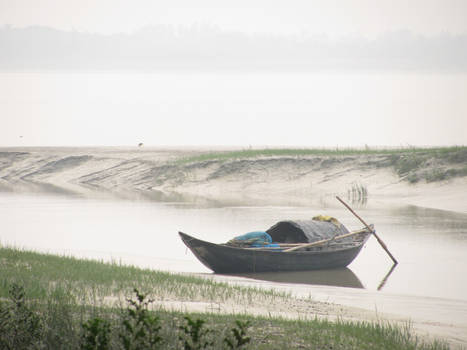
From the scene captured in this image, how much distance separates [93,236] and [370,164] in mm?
24634

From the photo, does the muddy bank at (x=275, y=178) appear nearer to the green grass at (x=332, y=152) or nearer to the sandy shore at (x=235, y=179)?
the sandy shore at (x=235, y=179)

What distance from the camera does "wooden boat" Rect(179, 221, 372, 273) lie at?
16.5 meters

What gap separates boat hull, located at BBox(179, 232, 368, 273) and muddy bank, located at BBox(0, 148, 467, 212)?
1845 cm

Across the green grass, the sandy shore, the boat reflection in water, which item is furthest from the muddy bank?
the boat reflection in water

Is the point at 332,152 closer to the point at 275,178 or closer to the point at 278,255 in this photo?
the point at 275,178

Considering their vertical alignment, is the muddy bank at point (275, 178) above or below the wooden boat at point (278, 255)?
above

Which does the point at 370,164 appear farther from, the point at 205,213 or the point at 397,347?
the point at 397,347

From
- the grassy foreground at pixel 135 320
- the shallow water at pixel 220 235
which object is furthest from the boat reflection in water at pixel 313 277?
the grassy foreground at pixel 135 320

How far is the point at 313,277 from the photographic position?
661 inches

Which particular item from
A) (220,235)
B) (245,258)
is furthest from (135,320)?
(220,235)

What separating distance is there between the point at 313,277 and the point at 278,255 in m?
1.04

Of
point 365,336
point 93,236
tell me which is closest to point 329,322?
point 365,336

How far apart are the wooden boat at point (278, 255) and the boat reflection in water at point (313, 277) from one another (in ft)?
0.40

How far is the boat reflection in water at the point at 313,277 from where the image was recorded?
53.0 feet
